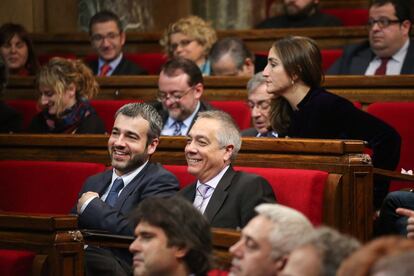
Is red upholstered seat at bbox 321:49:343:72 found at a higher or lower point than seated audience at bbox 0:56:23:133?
higher

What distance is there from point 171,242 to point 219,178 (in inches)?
34.8

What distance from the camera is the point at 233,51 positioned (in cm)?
507

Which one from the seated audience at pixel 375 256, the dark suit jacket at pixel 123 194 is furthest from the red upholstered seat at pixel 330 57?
the seated audience at pixel 375 256

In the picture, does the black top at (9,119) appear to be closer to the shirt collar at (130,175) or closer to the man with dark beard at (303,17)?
the shirt collar at (130,175)

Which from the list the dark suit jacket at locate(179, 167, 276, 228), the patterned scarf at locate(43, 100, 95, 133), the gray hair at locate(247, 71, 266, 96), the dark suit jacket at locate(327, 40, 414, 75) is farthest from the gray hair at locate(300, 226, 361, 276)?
the dark suit jacket at locate(327, 40, 414, 75)

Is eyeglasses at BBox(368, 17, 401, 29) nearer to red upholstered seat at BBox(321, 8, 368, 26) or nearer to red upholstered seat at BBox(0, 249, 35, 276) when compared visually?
red upholstered seat at BBox(321, 8, 368, 26)

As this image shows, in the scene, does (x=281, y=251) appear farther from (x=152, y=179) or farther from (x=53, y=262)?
(x=152, y=179)

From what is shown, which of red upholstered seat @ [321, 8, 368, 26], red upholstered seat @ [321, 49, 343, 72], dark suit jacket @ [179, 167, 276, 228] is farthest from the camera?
red upholstered seat @ [321, 8, 368, 26]

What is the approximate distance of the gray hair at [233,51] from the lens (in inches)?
200

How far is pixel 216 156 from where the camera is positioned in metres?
3.41

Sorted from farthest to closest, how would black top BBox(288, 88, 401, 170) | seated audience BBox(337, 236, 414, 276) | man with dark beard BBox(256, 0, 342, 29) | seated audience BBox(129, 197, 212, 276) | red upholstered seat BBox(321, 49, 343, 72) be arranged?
1. man with dark beard BBox(256, 0, 342, 29)
2. red upholstered seat BBox(321, 49, 343, 72)
3. black top BBox(288, 88, 401, 170)
4. seated audience BBox(129, 197, 212, 276)
5. seated audience BBox(337, 236, 414, 276)

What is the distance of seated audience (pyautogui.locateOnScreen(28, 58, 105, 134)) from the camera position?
4480mm

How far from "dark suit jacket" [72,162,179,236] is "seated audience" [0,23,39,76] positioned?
6.43ft

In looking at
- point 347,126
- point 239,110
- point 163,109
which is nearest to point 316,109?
point 347,126
